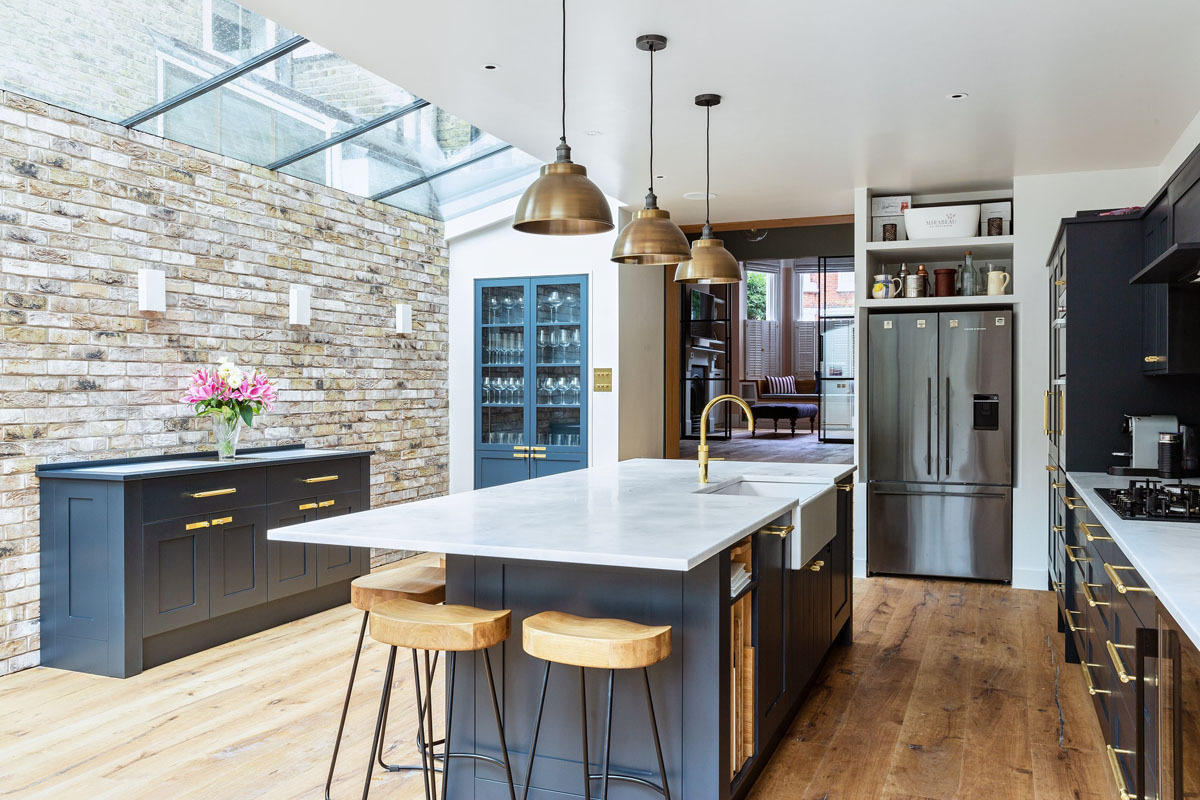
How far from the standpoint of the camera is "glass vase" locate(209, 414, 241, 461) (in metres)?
4.52

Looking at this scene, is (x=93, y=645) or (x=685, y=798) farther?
(x=93, y=645)

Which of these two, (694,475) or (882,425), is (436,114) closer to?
(694,475)

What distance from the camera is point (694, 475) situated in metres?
3.93

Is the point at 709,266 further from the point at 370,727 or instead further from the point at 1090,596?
the point at 370,727

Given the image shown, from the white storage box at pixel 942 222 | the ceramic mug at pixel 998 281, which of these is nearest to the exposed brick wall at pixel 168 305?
the white storage box at pixel 942 222

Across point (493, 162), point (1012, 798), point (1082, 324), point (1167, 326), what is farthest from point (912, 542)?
point (493, 162)

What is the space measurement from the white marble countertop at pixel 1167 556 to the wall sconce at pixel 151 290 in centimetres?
416

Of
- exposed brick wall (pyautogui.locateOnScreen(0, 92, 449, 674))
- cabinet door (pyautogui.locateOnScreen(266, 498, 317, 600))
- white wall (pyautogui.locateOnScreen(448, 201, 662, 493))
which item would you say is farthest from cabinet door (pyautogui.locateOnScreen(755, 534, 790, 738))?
white wall (pyautogui.locateOnScreen(448, 201, 662, 493))

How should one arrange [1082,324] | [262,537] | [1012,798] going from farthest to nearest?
[262,537] → [1082,324] → [1012,798]

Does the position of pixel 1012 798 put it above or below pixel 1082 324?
below

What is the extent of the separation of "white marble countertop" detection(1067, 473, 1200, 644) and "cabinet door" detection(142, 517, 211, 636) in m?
3.70

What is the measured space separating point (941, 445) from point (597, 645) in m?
4.55

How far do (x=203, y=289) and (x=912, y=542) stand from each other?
15.4ft

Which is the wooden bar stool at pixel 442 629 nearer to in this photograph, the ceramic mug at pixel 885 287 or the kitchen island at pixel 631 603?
the kitchen island at pixel 631 603
